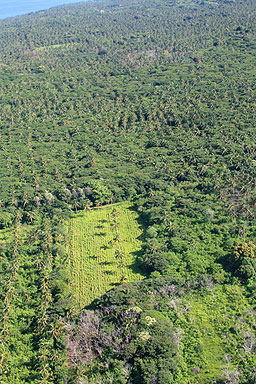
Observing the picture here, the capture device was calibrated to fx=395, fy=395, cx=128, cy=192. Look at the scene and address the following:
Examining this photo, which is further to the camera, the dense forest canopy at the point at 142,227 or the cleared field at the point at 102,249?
the cleared field at the point at 102,249

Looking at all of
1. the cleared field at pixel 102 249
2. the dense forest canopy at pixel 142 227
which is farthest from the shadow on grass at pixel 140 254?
the dense forest canopy at pixel 142 227

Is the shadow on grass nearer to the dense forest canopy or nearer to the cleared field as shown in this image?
the cleared field

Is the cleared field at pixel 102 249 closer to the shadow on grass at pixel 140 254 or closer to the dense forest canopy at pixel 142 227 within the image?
the shadow on grass at pixel 140 254

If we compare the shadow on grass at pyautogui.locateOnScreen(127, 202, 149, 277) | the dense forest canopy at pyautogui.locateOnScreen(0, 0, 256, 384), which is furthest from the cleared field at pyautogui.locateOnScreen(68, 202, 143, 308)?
the dense forest canopy at pyautogui.locateOnScreen(0, 0, 256, 384)

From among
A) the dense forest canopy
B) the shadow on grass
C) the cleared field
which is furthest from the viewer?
the shadow on grass

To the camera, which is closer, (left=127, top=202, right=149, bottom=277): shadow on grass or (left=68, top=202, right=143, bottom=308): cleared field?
(left=68, top=202, right=143, bottom=308): cleared field

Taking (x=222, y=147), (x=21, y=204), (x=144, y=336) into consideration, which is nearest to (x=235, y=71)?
(x=222, y=147)

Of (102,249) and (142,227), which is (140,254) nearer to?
(102,249)
